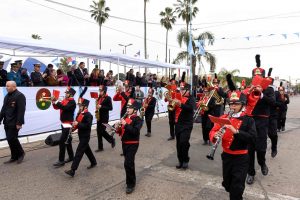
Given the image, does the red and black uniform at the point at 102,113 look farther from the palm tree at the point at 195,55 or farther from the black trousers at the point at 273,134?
the palm tree at the point at 195,55

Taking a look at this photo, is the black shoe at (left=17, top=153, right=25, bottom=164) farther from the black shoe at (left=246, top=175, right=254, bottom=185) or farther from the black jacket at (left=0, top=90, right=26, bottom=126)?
the black shoe at (left=246, top=175, right=254, bottom=185)

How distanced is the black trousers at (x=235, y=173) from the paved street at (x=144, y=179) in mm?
864

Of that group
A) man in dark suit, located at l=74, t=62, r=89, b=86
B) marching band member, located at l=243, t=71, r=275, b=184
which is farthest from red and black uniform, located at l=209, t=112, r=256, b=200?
man in dark suit, located at l=74, t=62, r=89, b=86

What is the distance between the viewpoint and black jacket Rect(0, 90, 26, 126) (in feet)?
23.4

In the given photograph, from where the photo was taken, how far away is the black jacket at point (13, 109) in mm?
7129

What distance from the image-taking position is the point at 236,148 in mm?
4230

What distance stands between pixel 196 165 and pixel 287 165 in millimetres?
2115

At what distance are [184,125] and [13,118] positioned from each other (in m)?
3.99

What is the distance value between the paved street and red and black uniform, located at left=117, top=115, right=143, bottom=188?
0.89ft

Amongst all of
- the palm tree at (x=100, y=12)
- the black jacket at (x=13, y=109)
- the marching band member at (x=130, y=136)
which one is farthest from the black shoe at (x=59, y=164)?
the palm tree at (x=100, y=12)

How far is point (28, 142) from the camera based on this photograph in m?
9.35

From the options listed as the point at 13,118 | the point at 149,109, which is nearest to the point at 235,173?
the point at 13,118

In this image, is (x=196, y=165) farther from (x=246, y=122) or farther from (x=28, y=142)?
(x=28, y=142)

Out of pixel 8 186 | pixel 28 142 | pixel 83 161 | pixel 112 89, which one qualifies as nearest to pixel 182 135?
pixel 83 161
